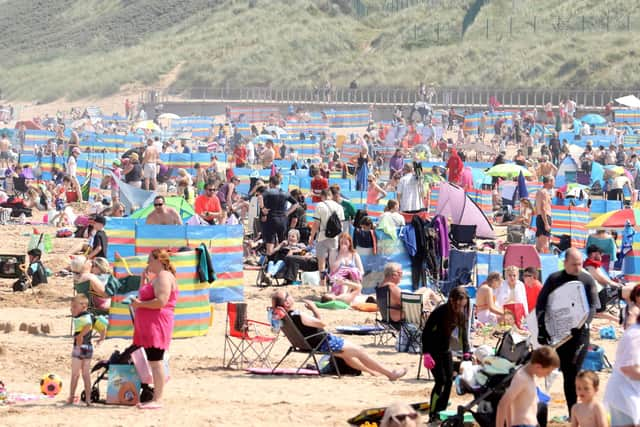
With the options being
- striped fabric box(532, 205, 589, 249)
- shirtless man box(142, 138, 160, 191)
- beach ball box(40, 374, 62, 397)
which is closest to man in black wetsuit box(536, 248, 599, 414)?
beach ball box(40, 374, 62, 397)

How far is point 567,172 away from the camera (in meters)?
26.6

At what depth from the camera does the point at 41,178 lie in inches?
1112

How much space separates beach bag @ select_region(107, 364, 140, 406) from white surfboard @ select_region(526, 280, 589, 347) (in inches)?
112

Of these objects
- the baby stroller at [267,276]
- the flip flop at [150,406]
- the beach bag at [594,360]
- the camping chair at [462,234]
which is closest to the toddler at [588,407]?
the flip flop at [150,406]

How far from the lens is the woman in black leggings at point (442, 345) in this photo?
8.42 metres

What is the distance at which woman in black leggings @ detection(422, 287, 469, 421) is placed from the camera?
8.42 meters

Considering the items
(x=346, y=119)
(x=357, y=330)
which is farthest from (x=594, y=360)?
(x=346, y=119)

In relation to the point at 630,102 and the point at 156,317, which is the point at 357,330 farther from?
the point at 630,102

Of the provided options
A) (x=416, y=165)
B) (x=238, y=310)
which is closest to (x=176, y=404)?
(x=238, y=310)

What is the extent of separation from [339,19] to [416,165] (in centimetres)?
5524

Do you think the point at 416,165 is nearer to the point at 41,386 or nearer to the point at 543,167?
the point at 543,167

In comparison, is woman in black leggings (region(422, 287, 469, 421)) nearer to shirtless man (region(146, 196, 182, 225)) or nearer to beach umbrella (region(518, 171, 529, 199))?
shirtless man (region(146, 196, 182, 225))

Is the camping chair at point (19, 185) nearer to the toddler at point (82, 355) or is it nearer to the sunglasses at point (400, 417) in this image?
the toddler at point (82, 355)

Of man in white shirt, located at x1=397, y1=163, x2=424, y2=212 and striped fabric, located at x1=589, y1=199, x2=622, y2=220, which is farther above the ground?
man in white shirt, located at x1=397, y1=163, x2=424, y2=212
